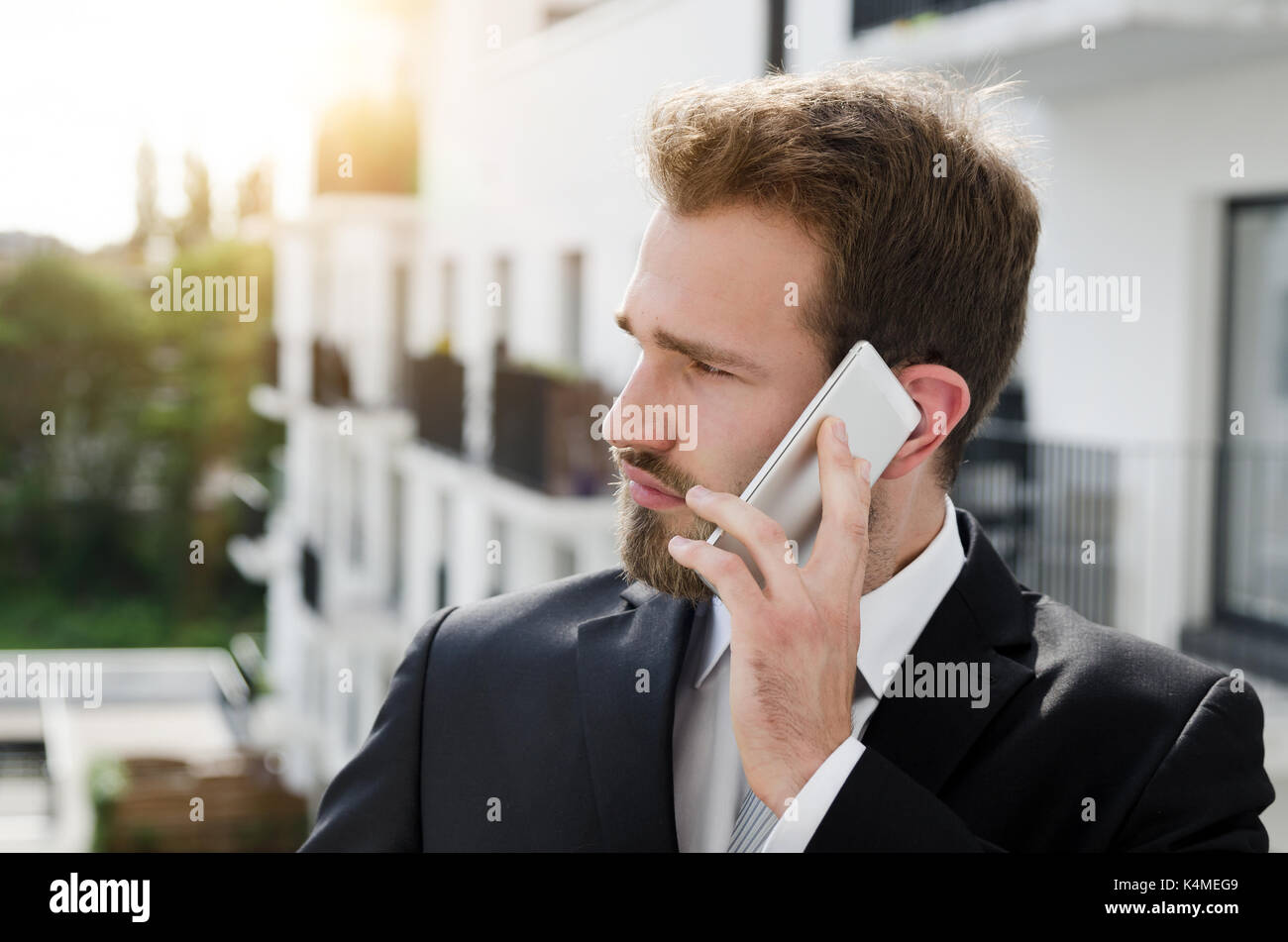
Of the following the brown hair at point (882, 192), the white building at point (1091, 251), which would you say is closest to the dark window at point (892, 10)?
the white building at point (1091, 251)

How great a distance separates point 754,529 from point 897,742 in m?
0.38

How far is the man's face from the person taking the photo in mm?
1601

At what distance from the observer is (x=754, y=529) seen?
1352 mm

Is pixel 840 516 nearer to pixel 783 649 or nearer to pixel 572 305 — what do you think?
pixel 783 649

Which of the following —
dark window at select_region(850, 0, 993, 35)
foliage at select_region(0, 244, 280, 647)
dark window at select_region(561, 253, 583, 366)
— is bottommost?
foliage at select_region(0, 244, 280, 647)

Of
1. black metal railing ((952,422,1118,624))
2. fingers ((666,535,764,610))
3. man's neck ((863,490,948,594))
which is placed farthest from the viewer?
black metal railing ((952,422,1118,624))

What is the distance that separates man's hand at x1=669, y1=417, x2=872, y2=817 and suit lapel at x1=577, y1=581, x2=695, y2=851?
254mm

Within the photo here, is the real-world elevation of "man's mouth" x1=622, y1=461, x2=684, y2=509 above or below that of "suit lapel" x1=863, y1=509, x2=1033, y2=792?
above

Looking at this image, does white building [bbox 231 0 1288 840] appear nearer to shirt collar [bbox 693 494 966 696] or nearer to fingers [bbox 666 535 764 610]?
shirt collar [bbox 693 494 966 696]

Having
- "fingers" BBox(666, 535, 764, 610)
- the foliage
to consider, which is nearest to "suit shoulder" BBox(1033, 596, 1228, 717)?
"fingers" BBox(666, 535, 764, 610)

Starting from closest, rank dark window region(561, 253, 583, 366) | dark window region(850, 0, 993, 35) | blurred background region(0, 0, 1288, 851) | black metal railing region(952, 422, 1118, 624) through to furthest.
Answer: blurred background region(0, 0, 1288, 851) → black metal railing region(952, 422, 1118, 624) → dark window region(850, 0, 993, 35) → dark window region(561, 253, 583, 366)

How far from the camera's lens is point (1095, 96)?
8750mm

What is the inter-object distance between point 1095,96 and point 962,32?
3.58 feet

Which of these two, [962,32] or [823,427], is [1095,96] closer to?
[962,32]
